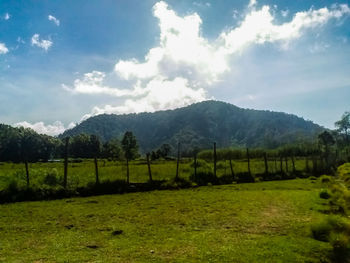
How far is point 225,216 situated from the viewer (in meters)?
18.1

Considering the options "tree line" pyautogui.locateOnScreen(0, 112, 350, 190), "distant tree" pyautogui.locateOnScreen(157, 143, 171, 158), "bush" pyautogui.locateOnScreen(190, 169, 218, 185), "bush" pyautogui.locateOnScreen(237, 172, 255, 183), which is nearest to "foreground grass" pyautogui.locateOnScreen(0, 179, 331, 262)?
"bush" pyautogui.locateOnScreen(190, 169, 218, 185)

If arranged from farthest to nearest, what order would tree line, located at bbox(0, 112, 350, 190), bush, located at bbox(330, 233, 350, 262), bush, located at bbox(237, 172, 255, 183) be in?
tree line, located at bbox(0, 112, 350, 190) → bush, located at bbox(237, 172, 255, 183) → bush, located at bbox(330, 233, 350, 262)

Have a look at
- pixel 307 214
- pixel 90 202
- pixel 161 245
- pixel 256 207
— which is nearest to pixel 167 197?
pixel 90 202

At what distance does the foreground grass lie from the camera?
452 inches

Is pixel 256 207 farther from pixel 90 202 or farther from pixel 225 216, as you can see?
pixel 90 202

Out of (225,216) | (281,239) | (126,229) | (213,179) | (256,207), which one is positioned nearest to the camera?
(281,239)

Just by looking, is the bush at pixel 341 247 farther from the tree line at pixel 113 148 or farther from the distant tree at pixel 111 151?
the distant tree at pixel 111 151

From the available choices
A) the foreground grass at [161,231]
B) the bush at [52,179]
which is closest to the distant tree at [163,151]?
the bush at [52,179]

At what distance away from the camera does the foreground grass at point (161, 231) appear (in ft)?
37.7

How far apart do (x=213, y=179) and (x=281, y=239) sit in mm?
24501

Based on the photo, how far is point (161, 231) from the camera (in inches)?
586

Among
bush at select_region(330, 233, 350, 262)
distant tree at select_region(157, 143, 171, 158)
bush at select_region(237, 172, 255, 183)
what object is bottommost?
bush at select_region(330, 233, 350, 262)

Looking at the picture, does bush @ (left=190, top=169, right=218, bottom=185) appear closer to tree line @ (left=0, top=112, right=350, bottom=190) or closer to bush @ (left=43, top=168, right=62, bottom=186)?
bush @ (left=43, top=168, right=62, bottom=186)

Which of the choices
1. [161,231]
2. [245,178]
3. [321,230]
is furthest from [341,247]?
[245,178]
